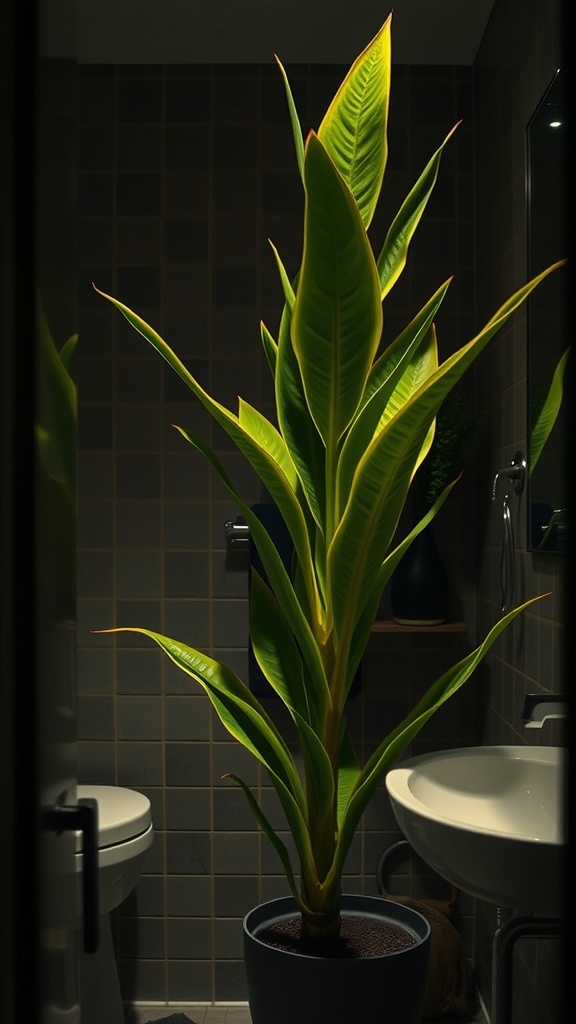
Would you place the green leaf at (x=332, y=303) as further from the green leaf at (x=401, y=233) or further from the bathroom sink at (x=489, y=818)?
the bathroom sink at (x=489, y=818)

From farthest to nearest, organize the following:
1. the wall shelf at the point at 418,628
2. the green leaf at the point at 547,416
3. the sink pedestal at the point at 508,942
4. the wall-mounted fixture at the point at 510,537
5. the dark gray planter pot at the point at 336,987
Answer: the wall shelf at the point at 418,628 < the wall-mounted fixture at the point at 510,537 < the green leaf at the point at 547,416 < the dark gray planter pot at the point at 336,987 < the sink pedestal at the point at 508,942

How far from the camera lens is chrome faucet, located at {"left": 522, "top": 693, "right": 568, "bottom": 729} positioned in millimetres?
1688

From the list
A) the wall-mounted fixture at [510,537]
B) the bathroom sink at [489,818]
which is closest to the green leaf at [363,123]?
the wall-mounted fixture at [510,537]

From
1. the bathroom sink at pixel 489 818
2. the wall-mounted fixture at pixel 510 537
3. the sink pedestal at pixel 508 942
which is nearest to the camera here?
the sink pedestal at pixel 508 942

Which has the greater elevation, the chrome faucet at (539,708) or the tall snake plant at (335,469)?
the tall snake plant at (335,469)

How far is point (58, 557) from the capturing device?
0.80 meters

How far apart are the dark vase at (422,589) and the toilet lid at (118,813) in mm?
864

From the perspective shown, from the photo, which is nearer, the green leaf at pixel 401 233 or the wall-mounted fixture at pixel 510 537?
the green leaf at pixel 401 233

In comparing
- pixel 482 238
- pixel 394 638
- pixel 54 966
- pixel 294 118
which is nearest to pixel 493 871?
pixel 54 966

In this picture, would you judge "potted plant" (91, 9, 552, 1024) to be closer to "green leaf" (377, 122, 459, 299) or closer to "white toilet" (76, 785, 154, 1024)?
"green leaf" (377, 122, 459, 299)

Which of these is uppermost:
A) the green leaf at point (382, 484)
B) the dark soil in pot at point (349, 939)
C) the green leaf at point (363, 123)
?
the green leaf at point (363, 123)

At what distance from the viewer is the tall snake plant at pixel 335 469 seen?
149cm

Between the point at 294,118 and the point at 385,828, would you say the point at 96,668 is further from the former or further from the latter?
the point at 294,118

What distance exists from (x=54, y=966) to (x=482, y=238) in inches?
97.9
